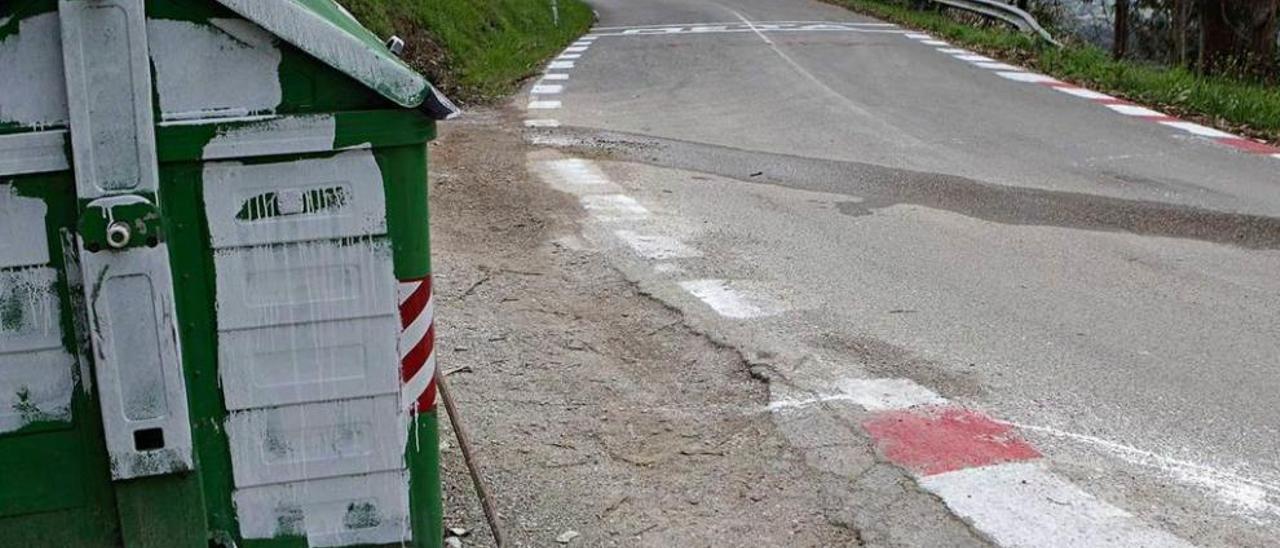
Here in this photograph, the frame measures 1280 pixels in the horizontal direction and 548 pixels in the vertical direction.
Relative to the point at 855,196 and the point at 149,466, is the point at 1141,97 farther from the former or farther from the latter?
the point at 149,466

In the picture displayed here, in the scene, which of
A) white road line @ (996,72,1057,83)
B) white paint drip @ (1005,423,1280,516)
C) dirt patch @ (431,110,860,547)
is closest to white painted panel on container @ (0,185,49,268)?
dirt patch @ (431,110,860,547)

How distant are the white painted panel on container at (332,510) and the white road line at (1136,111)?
34.8 ft

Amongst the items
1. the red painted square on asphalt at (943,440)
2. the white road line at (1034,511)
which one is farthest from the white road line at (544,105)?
the white road line at (1034,511)

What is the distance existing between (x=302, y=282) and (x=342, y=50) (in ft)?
1.80

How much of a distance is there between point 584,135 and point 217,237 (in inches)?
311

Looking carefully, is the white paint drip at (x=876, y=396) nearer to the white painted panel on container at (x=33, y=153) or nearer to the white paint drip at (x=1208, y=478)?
the white paint drip at (x=1208, y=478)

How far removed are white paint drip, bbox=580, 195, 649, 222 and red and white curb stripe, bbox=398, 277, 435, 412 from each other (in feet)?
14.6

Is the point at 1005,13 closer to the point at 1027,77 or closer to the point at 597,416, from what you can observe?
the point at 1027,77

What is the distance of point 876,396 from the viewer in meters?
4.77

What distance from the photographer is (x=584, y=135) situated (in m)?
10.5

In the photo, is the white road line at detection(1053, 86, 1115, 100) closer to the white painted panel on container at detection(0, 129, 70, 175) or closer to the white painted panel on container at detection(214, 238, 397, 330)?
the white painted panel on container at detection(214, 238, 397, 330)

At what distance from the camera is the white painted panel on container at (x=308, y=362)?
9.27 ft

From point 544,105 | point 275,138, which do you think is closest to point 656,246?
point 275,138

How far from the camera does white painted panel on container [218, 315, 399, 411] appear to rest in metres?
2.82
